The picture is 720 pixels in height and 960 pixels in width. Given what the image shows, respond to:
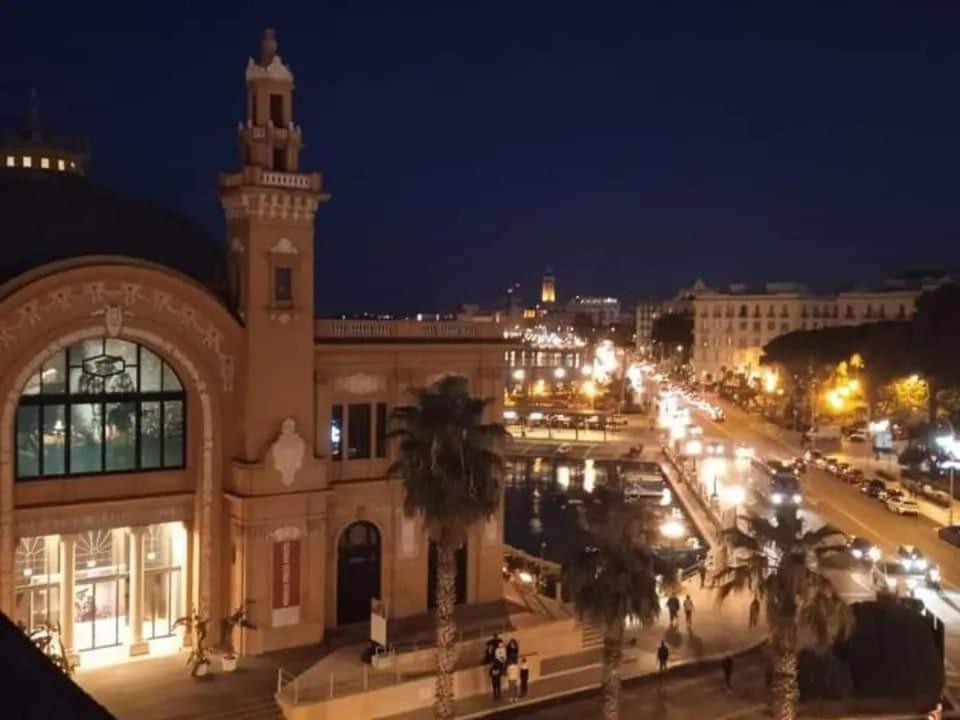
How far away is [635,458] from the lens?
A: 10125 centimetres


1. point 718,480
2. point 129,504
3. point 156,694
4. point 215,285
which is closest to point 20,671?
point 156,694

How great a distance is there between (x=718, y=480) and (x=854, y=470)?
396 inches

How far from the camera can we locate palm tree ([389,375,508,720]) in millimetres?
27438

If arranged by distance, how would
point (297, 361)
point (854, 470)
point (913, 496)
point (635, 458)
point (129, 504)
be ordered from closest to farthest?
point (129, 504)
point (297, 361)
point (913, 496)
point (854, 470)
point (635, 458)

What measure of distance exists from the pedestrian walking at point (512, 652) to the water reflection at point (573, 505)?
3813mm

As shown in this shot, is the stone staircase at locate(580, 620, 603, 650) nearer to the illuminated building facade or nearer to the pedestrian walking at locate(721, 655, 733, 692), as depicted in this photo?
the pedestrian walking at locate(721, 655, 733, 692)

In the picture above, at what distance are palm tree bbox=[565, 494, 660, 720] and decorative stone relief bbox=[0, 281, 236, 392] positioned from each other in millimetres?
13515

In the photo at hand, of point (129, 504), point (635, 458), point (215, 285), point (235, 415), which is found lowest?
→ point (635, 458)

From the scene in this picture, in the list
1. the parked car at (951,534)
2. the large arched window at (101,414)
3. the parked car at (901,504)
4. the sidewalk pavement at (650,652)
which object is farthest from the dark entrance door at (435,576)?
the parked car at (901,504)

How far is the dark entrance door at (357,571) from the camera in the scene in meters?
35.3

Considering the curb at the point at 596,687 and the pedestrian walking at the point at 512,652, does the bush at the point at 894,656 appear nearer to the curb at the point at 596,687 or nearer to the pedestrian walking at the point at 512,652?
the curb at the point at 596,687

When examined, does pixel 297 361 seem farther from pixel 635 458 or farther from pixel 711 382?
pixel 711 382

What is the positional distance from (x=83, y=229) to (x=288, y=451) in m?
9.25

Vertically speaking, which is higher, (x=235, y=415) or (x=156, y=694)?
(x=235, y=415)
